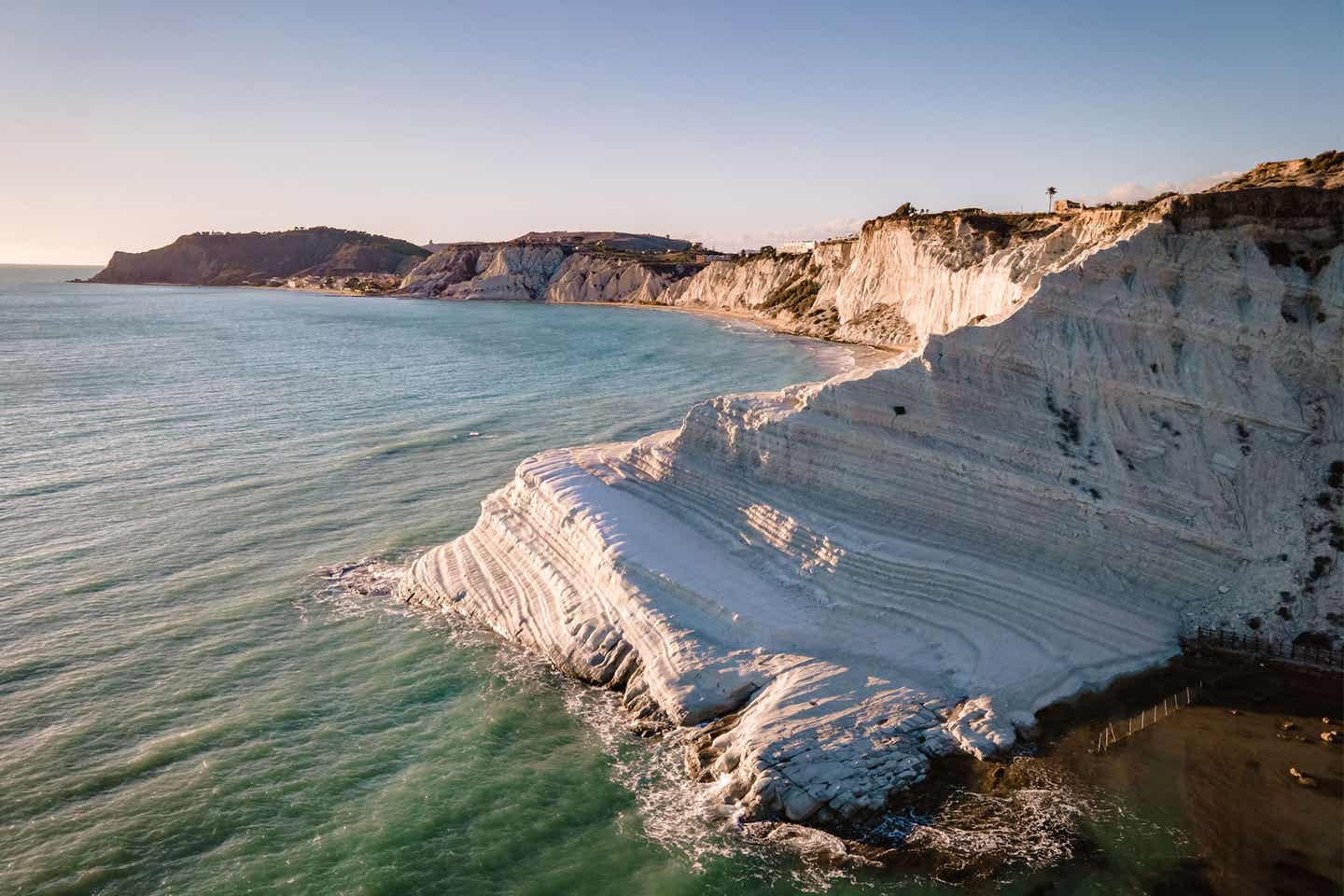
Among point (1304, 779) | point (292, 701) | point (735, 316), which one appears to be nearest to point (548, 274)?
point (735, 316)

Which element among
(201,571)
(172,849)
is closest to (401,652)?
(172,849)

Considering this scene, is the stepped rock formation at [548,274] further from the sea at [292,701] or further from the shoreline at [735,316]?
the sea at [292,701]

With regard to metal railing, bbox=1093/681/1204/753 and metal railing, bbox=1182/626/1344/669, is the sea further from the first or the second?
metal railing, bbox=1182/626/1344/669

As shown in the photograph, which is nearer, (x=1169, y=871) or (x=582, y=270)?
(x=1169, y=871)

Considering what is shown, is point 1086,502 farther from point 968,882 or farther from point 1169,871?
point 968,882

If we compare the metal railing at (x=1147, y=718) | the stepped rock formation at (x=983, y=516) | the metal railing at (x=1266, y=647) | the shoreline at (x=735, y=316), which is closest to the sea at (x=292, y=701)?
the stepped rock formation at (x=983, y=516)

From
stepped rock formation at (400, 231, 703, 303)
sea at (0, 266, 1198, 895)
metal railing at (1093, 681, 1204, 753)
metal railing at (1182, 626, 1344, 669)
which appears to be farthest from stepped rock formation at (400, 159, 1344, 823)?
stepped rock formation at (400, 231, 703, 303)
